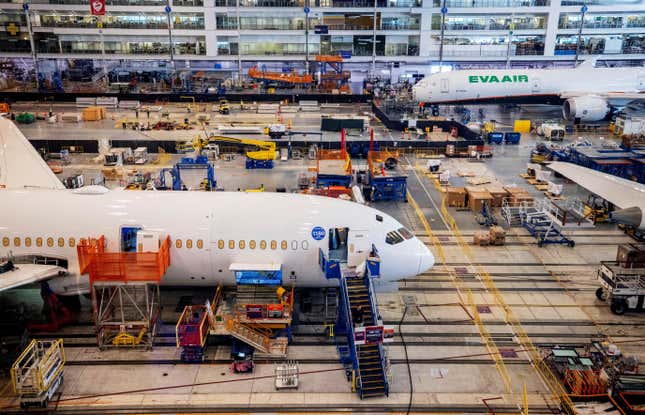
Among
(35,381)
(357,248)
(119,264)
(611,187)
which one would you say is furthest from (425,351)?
(35,381)

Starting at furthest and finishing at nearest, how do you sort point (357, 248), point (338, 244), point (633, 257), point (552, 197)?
point (552, 197), point (633, 257), point (338, 244), point (357, 248)

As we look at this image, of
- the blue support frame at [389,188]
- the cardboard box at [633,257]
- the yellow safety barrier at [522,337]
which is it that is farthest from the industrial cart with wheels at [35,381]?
the blue support frame at [389,188]

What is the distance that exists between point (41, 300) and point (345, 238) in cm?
1371

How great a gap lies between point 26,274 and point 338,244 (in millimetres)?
13208

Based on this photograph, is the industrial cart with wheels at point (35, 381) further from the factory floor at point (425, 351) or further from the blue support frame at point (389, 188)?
the blue support frame at point (389, 188)

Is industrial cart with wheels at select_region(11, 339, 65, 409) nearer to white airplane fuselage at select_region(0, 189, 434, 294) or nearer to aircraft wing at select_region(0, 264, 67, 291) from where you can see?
aircraft wing at select_region(0, 264, 67, 291)

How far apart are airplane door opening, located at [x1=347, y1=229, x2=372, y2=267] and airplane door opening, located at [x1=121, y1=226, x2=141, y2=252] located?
934cm

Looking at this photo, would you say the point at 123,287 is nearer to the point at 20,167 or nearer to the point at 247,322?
the point at 247,322

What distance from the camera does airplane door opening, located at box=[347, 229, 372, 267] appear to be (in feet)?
83.3

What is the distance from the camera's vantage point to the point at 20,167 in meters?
33.0

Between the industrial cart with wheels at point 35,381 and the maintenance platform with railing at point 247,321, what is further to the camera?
the maintenance platform with railing at point 247,321

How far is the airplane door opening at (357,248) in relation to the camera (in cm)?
2540

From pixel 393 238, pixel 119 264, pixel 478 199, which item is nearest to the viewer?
pixel 119 264

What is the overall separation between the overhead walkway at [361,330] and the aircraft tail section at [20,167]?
17.4 meters
